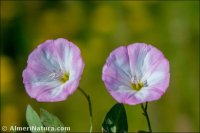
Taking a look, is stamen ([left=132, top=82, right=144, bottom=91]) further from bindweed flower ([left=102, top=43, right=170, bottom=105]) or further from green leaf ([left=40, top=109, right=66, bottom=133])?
green leaf ([left=40, top=109, right=66, bottom=133])

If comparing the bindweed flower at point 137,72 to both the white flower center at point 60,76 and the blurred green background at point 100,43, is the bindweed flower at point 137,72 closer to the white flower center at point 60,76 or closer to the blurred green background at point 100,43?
the white flower center at point 60,76

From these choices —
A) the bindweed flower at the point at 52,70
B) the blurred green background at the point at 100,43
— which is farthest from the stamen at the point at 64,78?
the blurred green background at the point at 100,43

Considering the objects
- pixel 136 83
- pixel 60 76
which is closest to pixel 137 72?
pixel 136 83

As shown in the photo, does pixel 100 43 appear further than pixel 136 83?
Yes

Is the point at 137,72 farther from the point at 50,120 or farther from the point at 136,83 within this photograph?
the point at 50,120

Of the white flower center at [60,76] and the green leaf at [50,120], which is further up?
the white flower center at [60,76]

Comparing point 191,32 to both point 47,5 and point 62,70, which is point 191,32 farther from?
point 62,70
